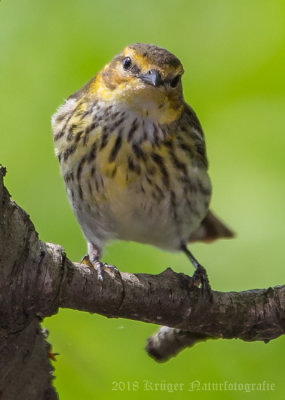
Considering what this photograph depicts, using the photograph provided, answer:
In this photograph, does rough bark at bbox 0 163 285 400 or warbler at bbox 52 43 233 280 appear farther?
warbler at bbox 52 43 233 280

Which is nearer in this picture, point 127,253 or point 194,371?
point 194,371

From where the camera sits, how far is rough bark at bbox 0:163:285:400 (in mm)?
2746

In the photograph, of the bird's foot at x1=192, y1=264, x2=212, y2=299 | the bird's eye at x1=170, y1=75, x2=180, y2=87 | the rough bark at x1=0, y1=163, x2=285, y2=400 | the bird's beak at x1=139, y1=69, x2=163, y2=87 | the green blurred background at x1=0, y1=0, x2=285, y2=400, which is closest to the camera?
the rough bark at x1=0, y1=163, x2=285, y2=400

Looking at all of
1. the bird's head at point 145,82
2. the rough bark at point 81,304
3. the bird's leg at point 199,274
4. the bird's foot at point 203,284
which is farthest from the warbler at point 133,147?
the rough bark at point 81,304

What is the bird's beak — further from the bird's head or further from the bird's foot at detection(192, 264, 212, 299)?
the bird's foot at detection(192, 264, 212, 299)

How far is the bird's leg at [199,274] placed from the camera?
135 inches

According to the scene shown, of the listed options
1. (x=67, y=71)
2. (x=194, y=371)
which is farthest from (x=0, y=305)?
(x=67, y=71)

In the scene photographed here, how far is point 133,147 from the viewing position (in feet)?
13.3

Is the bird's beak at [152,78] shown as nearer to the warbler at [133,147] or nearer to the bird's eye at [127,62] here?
the warbler at [133,147]

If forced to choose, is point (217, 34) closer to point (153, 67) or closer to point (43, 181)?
point (153, 67)

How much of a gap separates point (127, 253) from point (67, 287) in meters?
1.52

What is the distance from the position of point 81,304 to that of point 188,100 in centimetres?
178

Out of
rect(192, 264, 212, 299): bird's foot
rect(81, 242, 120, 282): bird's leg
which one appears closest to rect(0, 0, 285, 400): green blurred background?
rect(81, 242, 120, 282): bird's leg

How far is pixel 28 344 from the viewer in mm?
3074
